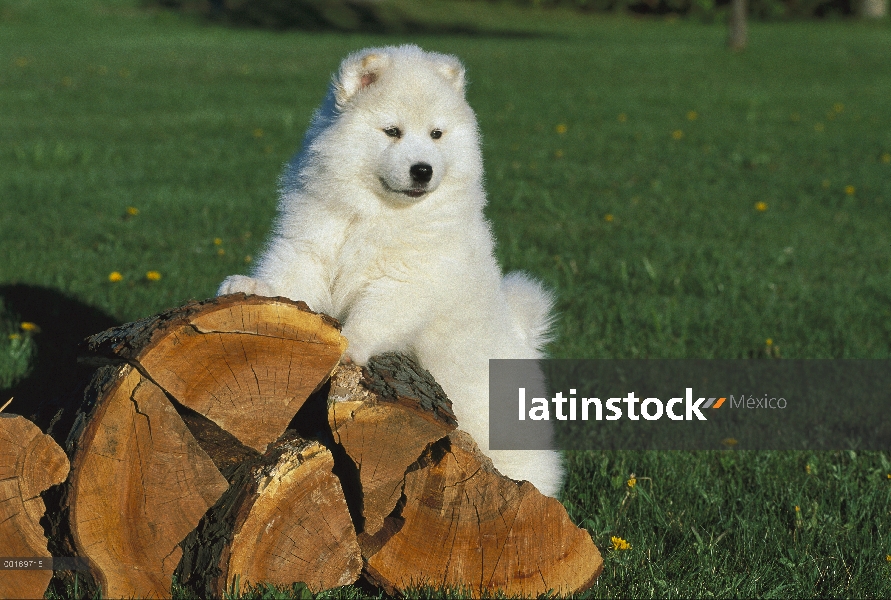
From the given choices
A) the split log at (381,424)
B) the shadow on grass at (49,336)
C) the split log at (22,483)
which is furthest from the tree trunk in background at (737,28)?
the split log at (22,483)

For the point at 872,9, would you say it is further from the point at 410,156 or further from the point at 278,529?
the point at 278,529

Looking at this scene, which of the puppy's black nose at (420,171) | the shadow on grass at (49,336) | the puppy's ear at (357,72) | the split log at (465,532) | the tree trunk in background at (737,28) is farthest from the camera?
the tree trunk in background at (737,28)

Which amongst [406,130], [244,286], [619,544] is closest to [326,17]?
[406,130]

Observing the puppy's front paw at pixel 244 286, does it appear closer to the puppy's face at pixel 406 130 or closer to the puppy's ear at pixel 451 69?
the puppy's face at pixel 406 130

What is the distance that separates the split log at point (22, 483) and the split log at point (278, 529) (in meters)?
0.44

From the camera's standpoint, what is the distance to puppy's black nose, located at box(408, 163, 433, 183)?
11.0 ft

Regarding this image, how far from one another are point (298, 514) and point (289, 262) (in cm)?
92

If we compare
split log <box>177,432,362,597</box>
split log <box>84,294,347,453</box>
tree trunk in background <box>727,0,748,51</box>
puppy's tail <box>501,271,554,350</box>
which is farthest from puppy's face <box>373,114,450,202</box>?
tree trunk in background <box>727,0,748,51</box>

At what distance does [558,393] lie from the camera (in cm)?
512

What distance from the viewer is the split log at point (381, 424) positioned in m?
2.95

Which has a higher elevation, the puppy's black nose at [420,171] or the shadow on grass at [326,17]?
the puppy's black nose at [420,171]

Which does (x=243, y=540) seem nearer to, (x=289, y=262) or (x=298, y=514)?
(x=298, y=514)

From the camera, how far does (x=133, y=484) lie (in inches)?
112

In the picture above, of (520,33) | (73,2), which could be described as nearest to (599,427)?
(520,33)
